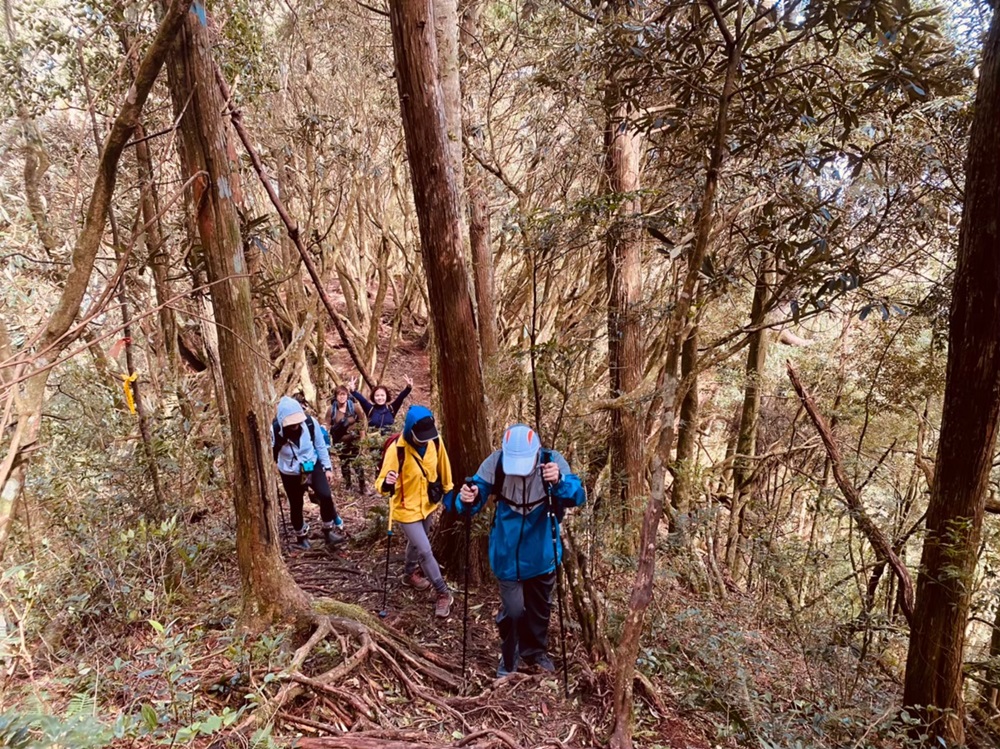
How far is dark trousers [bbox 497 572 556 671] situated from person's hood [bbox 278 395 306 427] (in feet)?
9.50

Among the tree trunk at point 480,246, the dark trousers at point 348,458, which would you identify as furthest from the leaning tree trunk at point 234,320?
the dark trousers at point 348,458

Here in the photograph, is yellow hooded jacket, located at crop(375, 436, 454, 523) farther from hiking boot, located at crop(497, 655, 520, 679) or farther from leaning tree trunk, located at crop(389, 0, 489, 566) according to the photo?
hiking boot, located at crop(497, 655, 520, 679)

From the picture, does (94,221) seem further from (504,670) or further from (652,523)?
(504,670)

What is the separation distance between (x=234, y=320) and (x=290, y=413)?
2546 millimetres

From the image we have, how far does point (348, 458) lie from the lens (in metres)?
9.11

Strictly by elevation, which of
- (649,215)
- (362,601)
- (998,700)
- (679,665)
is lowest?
(998,700)

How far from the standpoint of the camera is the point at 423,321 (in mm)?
20391

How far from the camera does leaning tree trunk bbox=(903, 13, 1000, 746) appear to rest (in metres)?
3.73

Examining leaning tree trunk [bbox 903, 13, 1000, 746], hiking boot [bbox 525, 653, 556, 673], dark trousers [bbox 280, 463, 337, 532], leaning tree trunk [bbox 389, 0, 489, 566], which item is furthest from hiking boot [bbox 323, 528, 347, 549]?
leaning tree trunk [bbox 903, 13, 1000, 746]

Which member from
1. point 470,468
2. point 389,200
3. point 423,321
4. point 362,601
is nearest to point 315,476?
point 362,601

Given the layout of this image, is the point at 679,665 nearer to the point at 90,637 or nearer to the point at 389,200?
the point at 90,637

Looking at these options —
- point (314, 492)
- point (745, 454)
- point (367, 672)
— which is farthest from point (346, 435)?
point (745, 454)

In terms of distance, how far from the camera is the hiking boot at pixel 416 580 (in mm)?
5715

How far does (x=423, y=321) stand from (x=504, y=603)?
1648cm
